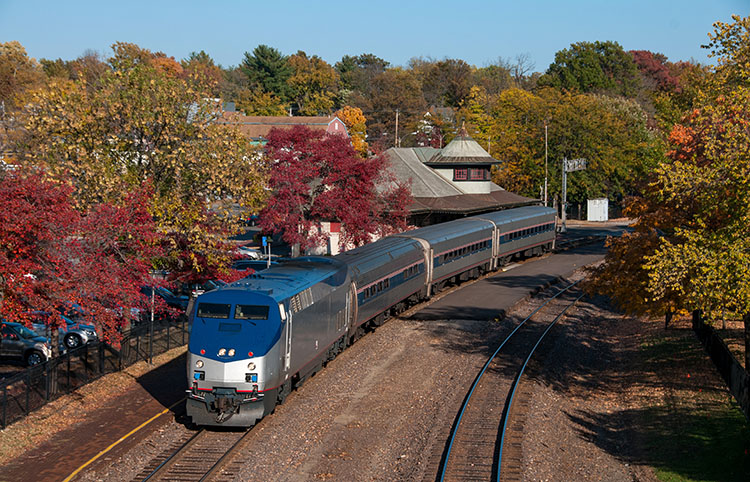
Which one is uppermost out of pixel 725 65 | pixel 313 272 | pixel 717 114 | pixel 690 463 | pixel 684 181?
pixel 725 65

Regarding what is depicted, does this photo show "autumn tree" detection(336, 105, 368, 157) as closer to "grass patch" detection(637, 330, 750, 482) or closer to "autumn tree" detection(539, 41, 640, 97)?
"autumn tree" detection(539, 41, 640, 97)

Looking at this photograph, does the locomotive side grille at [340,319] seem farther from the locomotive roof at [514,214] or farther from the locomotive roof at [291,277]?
the locomotive roof at [514,214]

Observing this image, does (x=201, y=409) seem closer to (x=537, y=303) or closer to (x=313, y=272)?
(x=313, y=272)

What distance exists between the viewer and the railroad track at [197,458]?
15984mm

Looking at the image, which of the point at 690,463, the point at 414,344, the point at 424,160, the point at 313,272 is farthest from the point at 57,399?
the point at 424,160

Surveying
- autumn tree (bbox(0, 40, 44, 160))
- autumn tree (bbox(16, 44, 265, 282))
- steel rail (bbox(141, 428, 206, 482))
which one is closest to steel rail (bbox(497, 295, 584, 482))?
steel rail (bbox(141, 428, 206, 482))

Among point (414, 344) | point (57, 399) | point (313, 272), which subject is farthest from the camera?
point (414, 344)

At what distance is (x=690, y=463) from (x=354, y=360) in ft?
40.6

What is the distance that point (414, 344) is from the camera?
29.0 meters

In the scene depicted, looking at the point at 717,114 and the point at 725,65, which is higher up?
the point at 725,65

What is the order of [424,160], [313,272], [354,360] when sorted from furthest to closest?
[424,160] → [354,360] → [313,272]

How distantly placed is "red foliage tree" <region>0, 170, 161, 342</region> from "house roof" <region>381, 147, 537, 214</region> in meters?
29.7

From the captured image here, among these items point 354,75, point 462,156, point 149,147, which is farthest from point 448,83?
point 149,147

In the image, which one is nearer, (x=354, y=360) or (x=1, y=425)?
(x=1, y=425)
